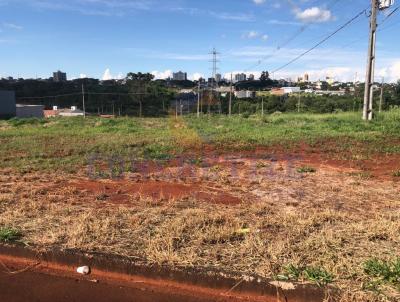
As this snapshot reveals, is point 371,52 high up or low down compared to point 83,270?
up

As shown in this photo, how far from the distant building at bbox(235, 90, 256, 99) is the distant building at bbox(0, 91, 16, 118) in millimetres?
33283

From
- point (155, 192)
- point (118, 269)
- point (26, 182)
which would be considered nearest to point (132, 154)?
Result: point (26, 182)

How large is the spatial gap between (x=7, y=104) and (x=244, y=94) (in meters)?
35.4

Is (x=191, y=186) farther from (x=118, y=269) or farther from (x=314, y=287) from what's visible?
(x=314, y=287)

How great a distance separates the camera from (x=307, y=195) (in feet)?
20.5

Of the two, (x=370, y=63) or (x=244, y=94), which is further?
(x=244, y=94)

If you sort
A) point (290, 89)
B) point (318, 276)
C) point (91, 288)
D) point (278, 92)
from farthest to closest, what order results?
point (278, 92)
point (290, 89)
point (91, 288)
point (318, 276)

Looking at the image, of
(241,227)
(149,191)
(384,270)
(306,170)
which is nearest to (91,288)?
(241,227)

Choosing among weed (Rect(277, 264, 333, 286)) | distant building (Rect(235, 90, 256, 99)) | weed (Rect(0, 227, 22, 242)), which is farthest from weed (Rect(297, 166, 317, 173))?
distant building (Rect(235, 90, 256, 99))

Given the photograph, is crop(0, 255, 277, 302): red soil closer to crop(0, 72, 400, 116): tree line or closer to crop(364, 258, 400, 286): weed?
crop(364, 258, 400, 286): weed

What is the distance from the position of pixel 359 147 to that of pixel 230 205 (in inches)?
297

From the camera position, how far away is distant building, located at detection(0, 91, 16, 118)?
5388 cm

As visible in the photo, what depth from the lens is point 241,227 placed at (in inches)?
176

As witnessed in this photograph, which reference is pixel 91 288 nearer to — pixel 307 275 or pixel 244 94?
pixel 307 275
